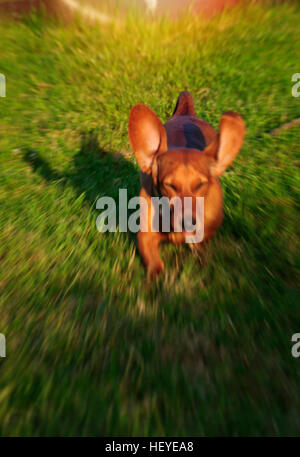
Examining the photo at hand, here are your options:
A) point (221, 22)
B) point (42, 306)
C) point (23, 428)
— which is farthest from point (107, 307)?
point (221, 22)

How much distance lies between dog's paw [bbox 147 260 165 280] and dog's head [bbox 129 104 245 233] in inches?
17.2

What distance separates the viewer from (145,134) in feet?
6.45

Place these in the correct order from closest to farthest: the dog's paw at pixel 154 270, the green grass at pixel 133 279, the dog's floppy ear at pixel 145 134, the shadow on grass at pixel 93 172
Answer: the green grass at pixel 133 279, the dog's floppy ear at pixel 145 134, the dog's paw at pixel 154 270, the shadow on grass at pixel 93 172

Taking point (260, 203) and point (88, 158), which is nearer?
point (260, 203)

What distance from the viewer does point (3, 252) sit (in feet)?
7.66

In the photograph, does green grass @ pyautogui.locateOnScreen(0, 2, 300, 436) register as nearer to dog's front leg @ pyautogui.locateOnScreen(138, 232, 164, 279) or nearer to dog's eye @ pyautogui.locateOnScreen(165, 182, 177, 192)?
dog's front leg @ pyautogui.locateOnScreen(138, 232, 164, 279)

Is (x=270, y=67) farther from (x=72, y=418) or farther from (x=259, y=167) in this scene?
(x=72, y=418)

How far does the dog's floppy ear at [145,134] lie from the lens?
1926 millimetres

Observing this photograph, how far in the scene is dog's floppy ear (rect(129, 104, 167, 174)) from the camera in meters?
1.93

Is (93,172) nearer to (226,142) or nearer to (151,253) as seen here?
(151,253)

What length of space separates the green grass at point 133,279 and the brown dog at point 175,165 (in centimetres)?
22

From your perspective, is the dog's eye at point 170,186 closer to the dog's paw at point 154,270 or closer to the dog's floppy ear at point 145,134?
the dog's floppy ear at point 145,134

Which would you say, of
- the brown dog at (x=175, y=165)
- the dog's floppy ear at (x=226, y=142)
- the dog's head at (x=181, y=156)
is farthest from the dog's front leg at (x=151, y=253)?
the dog's floppy ear at (x=226, y=142)

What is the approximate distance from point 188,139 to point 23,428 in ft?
6.10
